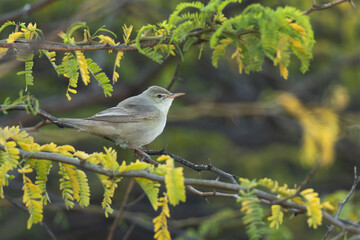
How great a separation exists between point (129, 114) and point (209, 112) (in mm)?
2640

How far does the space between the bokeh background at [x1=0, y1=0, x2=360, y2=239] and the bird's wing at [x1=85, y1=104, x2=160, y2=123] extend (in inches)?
67.3

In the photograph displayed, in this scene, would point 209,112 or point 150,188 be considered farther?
point 209,112

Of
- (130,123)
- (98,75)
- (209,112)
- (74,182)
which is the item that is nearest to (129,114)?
(130,123)

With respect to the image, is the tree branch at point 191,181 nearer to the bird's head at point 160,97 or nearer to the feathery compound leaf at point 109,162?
the feathery compound leaf at point 109,162

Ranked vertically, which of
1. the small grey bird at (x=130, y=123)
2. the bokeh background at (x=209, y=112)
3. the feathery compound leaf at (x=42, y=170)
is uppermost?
the feathery compound leaf at (x=42, y=170)

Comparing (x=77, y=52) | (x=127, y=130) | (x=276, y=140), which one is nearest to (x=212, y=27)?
(x=77, y=52)

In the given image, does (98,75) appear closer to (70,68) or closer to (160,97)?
(70,68)

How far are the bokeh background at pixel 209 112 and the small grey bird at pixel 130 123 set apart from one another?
1677mm

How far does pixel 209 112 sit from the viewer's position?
24.7 feet

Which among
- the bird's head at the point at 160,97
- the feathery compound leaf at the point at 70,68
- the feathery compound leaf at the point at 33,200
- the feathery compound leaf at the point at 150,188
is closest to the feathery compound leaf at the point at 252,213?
the feathery compound leaf at the point at 150,188

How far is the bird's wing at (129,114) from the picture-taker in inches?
187

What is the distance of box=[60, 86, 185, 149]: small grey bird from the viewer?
4527mm

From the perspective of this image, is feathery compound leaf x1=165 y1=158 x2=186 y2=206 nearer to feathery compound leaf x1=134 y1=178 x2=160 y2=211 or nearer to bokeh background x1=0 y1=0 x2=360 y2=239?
feathery compound leaf x1=134 y1=178 x2=160 y2=211

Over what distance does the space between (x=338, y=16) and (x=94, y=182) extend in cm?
511
